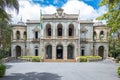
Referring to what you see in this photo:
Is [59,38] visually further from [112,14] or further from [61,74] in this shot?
[112,14]

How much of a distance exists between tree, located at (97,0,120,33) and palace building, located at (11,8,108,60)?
28204 millimetres

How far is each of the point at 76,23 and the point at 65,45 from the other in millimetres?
5489

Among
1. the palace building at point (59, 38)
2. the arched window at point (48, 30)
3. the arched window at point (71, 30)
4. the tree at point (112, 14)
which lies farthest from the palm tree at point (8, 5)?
the arched window at point (71, 30)

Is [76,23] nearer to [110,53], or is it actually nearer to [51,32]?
[51,32]

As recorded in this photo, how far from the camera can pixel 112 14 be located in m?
17.7

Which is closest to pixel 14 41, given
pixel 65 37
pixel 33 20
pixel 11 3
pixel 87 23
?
pixel 33 20

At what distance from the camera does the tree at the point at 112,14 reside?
17016mm

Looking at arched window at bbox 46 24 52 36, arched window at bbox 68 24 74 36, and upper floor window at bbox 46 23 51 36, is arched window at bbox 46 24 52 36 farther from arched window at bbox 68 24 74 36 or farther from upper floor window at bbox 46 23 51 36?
arched window at bbox 68 24 74 36

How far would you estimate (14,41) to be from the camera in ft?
165

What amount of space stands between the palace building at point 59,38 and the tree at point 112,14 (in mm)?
28204

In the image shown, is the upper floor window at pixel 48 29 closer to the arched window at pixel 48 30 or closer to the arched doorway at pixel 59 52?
the arched window at pixel 48 30

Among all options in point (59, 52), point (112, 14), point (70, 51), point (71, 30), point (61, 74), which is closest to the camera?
point (112, 14)

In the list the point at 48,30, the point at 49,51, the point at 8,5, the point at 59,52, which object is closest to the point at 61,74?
the point at 8,5

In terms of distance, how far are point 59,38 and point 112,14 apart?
29724 millimetres
